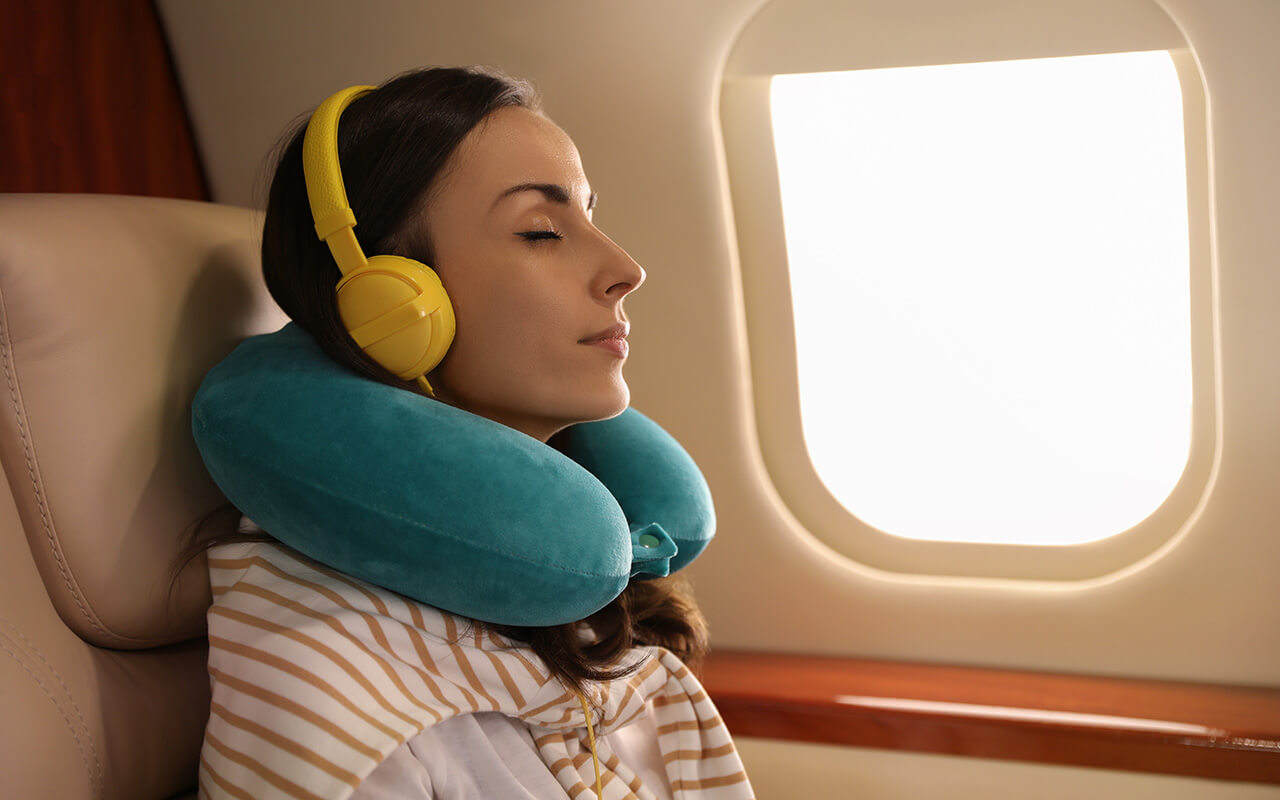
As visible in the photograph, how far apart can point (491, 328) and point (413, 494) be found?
26cm

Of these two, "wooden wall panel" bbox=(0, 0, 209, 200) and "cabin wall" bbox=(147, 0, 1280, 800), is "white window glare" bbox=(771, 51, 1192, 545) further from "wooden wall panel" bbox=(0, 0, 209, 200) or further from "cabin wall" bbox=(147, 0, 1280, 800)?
"wooden wall panel" bbox=(0, 0, 209, 200)

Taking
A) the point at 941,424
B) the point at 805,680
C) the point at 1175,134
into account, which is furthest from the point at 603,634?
the point at 1175,134

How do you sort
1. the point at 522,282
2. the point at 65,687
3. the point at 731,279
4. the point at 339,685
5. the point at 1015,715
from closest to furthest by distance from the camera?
1. the point at 339,685
2. the point at 65,687
3. the point at 522,282
4. the point at 1015,715
5. the point at 731,279

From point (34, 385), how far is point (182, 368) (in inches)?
5.9

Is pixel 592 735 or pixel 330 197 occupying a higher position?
pixel 330 197

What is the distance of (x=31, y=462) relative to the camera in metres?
0.90

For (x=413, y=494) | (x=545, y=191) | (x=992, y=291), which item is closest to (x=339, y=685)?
(x=413, y=494)

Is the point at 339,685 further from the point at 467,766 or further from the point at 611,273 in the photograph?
the point at 611,273

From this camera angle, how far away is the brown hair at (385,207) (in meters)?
0.99

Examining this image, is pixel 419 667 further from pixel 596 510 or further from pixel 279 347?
pixel 279 347

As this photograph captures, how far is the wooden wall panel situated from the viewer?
4.34ft

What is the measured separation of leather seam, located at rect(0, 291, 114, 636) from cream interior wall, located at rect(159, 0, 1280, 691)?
0.93 m

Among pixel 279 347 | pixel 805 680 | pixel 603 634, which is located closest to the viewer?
pixel 279 347

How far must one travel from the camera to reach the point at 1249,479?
147 cm
